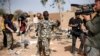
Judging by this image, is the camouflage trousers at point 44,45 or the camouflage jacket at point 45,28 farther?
the camouflage trousers at point 44,45

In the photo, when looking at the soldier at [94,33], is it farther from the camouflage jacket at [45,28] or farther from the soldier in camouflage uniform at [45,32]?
the camouflage jacket at [45,28]

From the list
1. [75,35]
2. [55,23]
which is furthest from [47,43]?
[75,35]

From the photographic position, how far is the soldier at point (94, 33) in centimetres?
502

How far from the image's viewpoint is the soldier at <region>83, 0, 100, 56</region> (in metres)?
5.02

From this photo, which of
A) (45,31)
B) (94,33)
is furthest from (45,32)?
(94,33)

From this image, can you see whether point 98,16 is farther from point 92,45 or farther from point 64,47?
point 64,47

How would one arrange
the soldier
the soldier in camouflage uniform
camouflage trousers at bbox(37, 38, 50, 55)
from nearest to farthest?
the soldier
the soldier in camouflage uniform
camouflage trousers at bbox(37, 38, 50, 55)

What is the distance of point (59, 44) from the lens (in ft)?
49.8

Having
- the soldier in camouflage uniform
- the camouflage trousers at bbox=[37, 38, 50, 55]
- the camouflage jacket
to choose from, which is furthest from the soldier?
the camouflage trousers at bbox=[37, 38, 50, 55]

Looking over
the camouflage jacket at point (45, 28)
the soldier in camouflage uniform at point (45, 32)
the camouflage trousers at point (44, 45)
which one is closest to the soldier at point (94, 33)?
the soldier in camouflage uniform at point (45, 32)

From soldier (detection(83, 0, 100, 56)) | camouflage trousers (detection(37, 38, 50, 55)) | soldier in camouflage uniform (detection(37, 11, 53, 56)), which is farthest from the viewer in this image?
camouflage trousers (detection(37, 38, 50, 55))

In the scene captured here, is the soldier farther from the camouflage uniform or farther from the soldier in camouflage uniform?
the camouflage uniform

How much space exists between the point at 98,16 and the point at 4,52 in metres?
8.54

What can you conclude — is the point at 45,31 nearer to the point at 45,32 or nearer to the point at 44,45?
the point at 45,32
